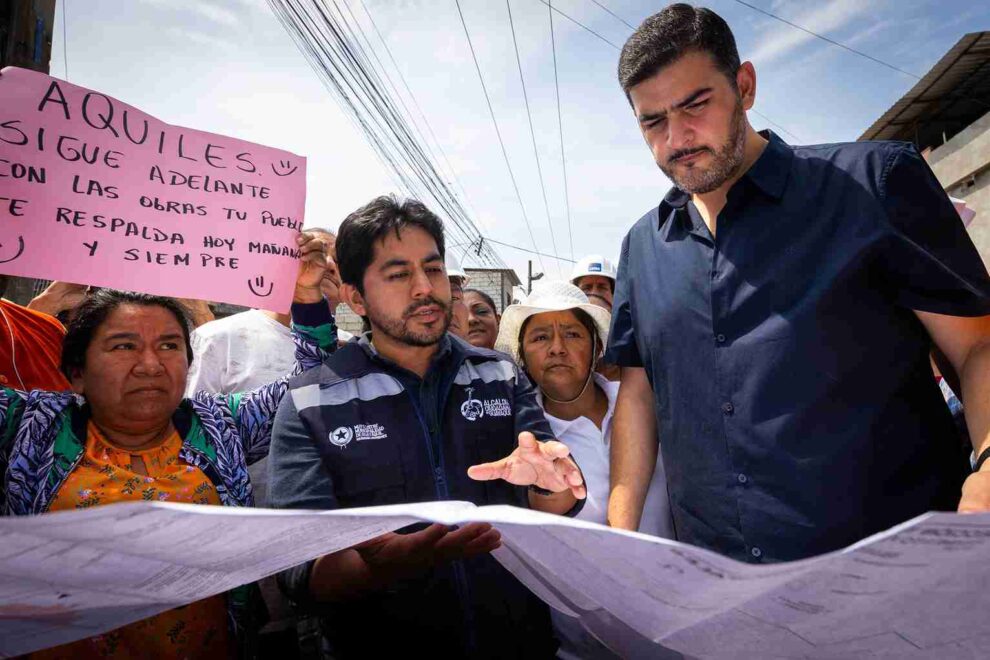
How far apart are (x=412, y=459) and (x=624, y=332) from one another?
29.7 inches

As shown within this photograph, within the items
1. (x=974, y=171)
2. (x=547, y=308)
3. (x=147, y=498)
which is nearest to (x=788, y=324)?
(x=547, y=308)

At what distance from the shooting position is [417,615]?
154cm

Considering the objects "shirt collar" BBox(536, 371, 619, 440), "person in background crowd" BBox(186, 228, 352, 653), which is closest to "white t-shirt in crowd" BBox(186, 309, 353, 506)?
"person in background crowd" BBox(186, 228, 352, 653)

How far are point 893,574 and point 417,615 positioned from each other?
1.21 metres

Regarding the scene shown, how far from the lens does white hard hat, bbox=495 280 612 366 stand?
8.03 feet

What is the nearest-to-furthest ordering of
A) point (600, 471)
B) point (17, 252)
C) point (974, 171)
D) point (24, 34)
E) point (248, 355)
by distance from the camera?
point (17, 252) < point (600, 471) < point (24, 34) < point (248, 355) < point (974, 171)

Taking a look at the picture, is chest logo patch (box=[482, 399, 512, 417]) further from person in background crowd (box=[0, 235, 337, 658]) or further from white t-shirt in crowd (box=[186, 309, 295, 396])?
white t-shirt in crowd (box=[186, 309, 295, 396])

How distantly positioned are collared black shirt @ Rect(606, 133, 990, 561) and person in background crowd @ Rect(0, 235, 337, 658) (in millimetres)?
1424

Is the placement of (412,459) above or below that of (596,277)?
below

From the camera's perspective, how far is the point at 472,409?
1.76 meters

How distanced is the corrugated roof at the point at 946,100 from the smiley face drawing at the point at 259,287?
12.3 meters

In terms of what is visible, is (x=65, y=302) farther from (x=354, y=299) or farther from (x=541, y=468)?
(x=541, y=468)

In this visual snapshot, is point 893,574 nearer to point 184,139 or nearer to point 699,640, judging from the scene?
point 699,640

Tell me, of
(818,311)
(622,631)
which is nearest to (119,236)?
(622,631)
